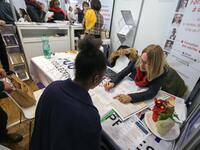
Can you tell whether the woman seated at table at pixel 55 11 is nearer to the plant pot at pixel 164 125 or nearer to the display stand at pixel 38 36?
the display stand at pixel 38 36

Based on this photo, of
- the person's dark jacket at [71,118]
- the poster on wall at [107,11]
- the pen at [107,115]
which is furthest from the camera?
the poster on wall at [107,11]

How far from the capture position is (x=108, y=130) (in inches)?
28.6

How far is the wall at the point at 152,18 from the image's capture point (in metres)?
2.16

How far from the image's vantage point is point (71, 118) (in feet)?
1.66

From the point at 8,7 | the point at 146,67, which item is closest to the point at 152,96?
the point at 146,67

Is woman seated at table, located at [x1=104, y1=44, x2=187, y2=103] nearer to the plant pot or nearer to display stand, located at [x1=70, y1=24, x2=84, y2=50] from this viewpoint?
the plant pot

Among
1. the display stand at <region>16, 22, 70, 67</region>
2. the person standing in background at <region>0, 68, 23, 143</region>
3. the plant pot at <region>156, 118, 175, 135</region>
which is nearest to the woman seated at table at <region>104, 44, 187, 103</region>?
the plant pot at <region>156, 118, 175, 135</region>

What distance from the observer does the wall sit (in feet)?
7.09

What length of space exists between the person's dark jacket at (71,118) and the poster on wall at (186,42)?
5.65ft

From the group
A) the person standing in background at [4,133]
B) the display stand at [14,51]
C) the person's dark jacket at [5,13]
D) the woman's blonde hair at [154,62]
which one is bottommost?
the person standing in background at [4,133]

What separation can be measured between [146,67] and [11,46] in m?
2.31

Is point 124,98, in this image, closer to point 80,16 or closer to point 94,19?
point 94,19

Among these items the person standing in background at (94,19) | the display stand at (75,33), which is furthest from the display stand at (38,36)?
the person standing in background at (94,19)

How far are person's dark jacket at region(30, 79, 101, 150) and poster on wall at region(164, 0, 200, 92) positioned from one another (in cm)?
172
